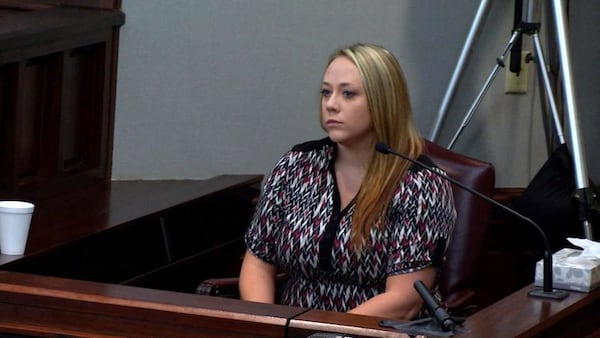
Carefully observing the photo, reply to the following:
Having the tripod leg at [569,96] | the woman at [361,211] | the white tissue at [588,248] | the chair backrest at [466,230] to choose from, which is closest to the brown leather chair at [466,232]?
the chair backrest at [466,230]

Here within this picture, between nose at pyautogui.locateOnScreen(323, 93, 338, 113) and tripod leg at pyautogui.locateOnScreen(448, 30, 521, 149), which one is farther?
tripod leg at pyautogui.locateOnScreen(448, 30, 521, 149)

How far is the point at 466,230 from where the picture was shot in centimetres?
311

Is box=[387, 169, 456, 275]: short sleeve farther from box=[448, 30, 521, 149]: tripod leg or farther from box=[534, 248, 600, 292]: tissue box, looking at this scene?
box=[448, 30, 521, 149]: tripod leg

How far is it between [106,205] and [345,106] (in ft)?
3.35

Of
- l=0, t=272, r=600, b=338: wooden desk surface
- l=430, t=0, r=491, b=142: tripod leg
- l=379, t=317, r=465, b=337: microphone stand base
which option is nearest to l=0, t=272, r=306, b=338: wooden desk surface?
l=0, t=272, r=600, b=338: wooden desk surface

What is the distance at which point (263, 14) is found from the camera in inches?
154

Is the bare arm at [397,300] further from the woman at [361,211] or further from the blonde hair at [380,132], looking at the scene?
the blonde hair at [380,132]

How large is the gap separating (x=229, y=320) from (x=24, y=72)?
1.54 metres

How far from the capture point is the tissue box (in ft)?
7.98

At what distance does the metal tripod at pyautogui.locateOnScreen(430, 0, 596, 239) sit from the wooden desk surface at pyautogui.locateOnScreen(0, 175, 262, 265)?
70 centimetres

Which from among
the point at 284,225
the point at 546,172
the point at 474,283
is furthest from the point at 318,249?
the point at 546,172

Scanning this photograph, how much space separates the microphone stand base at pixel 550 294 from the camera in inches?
93.8

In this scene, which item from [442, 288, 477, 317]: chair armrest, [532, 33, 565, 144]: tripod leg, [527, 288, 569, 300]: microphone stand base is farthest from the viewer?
[532, 33, 565, 144]: tripod leg

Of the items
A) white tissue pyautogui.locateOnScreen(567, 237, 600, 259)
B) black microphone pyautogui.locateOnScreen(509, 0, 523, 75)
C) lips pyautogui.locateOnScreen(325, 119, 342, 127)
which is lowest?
white tissue pyautogui.locateOnScreen(567, 237, 600, 259)
